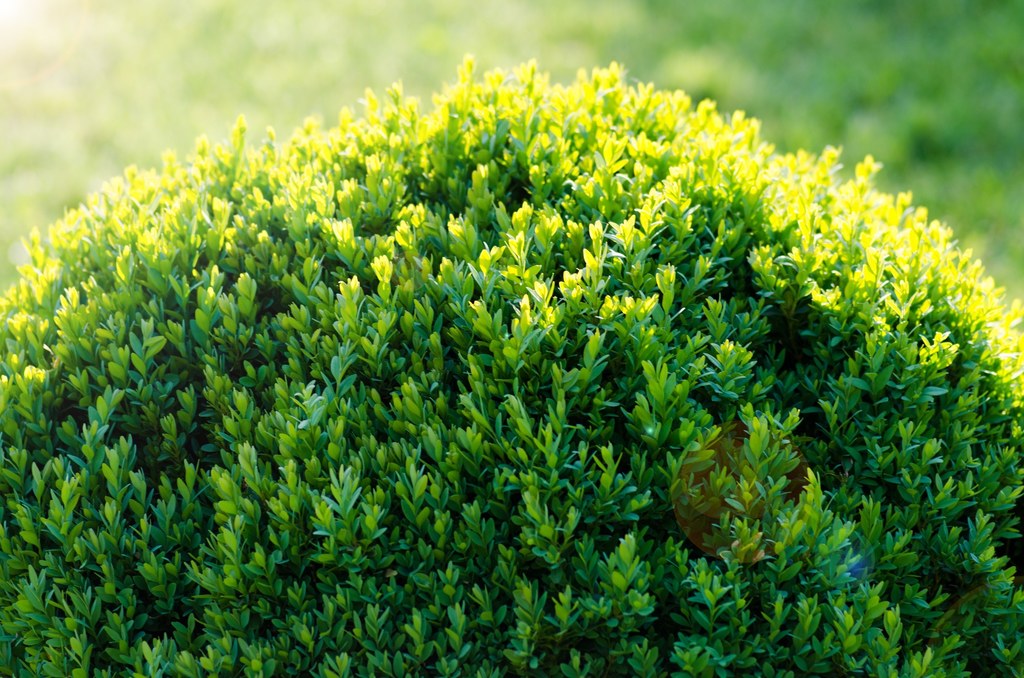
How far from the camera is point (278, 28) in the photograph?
9602 mm

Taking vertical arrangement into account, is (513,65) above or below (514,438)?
above

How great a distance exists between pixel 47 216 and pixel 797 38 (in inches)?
258

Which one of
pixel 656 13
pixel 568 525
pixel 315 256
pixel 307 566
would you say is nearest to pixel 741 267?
pixel 568 525

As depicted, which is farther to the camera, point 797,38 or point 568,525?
point 797,38

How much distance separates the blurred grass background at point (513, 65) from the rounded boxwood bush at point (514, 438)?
14.5 ft

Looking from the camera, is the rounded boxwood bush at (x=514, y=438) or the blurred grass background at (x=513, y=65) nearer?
the rounded boxwood bush at (x=514, y=438)

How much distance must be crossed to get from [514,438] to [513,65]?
675 cm

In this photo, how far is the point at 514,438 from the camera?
2434 mm

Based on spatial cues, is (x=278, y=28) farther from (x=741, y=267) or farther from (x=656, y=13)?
(x=741, y=267)

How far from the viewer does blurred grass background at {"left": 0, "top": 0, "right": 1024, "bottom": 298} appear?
755 cm

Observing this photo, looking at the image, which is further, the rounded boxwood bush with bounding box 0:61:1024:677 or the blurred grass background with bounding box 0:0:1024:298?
the blurred grass background with bounding box 0:0:1024:298

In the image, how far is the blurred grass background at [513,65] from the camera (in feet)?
24.8

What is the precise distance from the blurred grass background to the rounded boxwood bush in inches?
174

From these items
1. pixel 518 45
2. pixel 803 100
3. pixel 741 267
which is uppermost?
pixel 518 45
